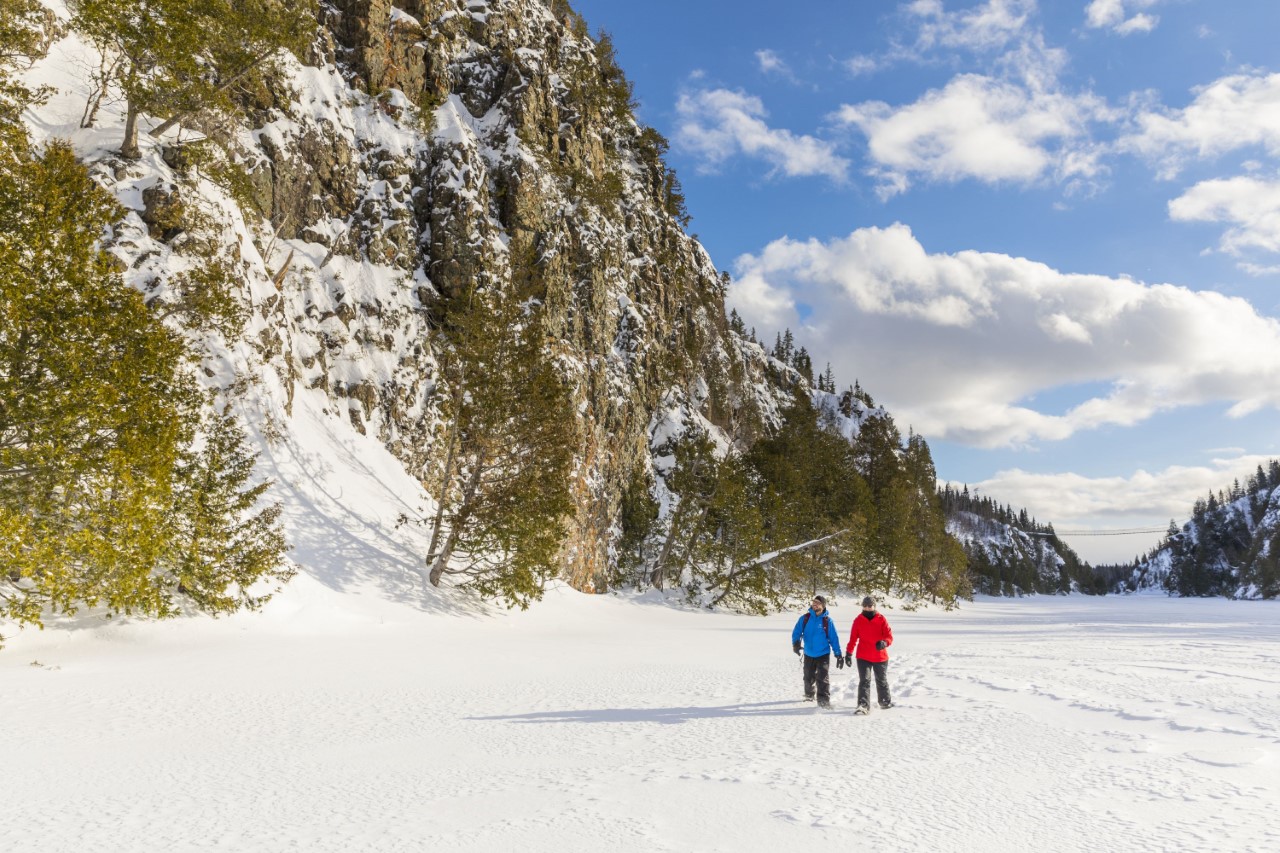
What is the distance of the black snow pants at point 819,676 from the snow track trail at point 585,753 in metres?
0.33

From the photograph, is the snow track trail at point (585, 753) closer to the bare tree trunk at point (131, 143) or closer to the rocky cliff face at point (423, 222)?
the rocky cliff face at point (423, 222)

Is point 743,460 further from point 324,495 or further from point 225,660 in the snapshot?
point 225,660

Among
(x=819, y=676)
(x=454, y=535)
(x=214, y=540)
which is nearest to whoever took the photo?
(x=819, y=676)

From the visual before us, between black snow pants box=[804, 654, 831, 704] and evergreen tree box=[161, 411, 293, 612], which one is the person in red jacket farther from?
evergreen tree box=[161, 411, 293, 612]

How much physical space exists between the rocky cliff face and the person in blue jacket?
2326 cm

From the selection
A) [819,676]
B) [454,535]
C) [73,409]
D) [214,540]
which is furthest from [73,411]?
[454,535]

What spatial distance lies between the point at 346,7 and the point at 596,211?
19.4 meters

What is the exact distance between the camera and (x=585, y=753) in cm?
814

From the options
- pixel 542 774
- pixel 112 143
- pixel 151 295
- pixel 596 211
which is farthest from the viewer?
pixel 596 211

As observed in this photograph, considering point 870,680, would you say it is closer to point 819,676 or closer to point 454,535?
point 819,676

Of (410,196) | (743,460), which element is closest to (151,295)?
(410,196)

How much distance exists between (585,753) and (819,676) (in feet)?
17.2

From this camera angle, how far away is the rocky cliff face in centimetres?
3089

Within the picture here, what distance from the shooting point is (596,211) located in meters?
49.7
